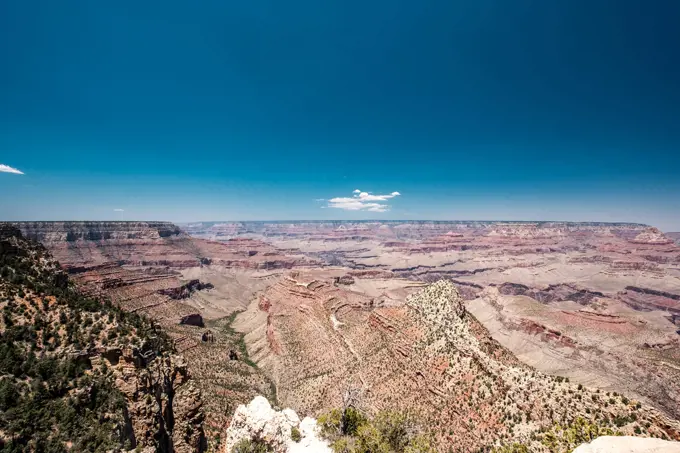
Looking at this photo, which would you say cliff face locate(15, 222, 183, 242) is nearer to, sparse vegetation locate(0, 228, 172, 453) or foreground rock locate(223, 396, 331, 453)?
sparse vegetation locate(0, 228, 172, 453)

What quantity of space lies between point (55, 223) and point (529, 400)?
214m

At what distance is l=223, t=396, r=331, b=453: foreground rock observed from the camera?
20578 millimetres

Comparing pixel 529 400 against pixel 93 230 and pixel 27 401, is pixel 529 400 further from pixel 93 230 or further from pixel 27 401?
pixel 93 230

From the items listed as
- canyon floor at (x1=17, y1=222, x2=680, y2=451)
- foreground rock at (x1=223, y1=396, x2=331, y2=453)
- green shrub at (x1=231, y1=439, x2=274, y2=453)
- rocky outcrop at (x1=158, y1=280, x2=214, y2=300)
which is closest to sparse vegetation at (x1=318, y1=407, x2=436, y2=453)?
foreground rock at (x1=223, y1=396, x2=331, y2=453)

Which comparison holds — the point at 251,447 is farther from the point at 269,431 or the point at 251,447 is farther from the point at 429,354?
the point at 429,354

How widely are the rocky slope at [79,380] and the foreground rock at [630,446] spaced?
62.7 feet

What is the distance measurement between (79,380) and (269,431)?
1125 centimetres

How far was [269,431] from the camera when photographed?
20594 millimetres

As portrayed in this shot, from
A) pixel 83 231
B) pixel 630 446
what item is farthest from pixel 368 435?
pixel 83 231

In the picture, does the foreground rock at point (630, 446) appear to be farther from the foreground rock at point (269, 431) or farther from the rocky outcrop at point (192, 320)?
the rocky outcrop at point (192, 320)

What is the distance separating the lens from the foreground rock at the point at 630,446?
958 cm

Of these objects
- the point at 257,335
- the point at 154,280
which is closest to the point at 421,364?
the point at 257,335

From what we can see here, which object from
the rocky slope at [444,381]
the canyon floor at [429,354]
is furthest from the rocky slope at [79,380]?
the rocky slope at [444,381]

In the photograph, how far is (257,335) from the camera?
81.8 m
